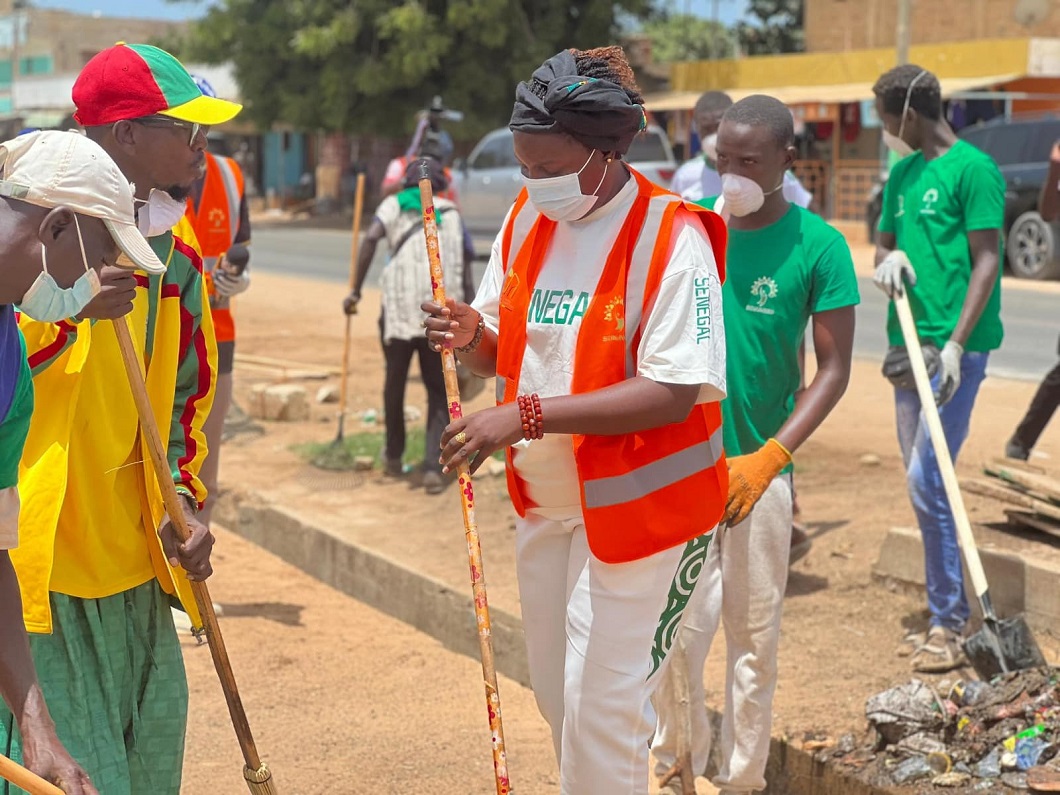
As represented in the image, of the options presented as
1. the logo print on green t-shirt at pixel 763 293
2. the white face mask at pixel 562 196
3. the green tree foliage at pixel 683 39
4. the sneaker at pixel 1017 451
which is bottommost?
the sneaker at pixel 1017 451

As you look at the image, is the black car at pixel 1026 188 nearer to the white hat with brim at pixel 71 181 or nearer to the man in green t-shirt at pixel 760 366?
the man in green t-shirt at pixel 760 366

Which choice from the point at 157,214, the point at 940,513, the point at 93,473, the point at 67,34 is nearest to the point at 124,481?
the point at 93,473

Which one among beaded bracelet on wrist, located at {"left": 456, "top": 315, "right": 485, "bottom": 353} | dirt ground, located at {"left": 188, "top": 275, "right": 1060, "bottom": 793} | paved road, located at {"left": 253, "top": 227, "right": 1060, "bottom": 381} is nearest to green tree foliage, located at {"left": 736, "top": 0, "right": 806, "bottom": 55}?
paved road, located at {"left": 253, "top": 227, "right": 1060, "bottom": 381}

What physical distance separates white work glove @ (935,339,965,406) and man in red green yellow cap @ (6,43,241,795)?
3.06 m

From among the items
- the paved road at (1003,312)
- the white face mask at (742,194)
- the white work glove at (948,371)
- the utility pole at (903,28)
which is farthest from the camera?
the utility pole at (903,28)

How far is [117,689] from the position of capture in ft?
10.1

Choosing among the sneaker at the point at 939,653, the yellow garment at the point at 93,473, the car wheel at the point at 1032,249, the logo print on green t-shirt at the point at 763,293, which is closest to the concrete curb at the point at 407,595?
the sneaker at the point at 939,653

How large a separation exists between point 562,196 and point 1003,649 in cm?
272

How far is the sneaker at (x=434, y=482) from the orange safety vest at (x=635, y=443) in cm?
540

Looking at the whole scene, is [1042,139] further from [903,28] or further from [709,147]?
[709,147]

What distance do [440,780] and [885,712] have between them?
1498 mm

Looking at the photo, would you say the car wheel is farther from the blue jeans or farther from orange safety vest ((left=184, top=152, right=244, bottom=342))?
orange safety vest ((left=184, top=152, right=244, bottom=342))

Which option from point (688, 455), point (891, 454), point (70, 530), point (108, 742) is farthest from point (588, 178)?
point (891, 454)

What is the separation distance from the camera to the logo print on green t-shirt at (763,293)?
13.6 ft
